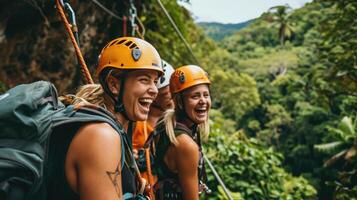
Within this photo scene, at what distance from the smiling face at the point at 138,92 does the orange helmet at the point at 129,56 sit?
1.6 inches

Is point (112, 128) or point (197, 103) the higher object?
point (112, 128)

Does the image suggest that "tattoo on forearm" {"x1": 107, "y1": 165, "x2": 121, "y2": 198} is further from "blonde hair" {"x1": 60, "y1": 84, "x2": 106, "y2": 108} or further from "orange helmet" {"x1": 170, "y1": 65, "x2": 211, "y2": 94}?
"orange helmet" {"x1": 170, "y1": 65, "x2": 211, "y2": 94}

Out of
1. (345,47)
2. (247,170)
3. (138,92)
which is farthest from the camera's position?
(247,170)

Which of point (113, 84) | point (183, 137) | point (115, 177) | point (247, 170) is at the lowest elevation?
point (247, 170)

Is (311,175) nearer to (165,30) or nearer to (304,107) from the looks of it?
(304,107)

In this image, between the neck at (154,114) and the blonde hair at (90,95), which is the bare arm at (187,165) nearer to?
the blonde hair at (90,95)

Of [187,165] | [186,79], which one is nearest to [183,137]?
[187,165]

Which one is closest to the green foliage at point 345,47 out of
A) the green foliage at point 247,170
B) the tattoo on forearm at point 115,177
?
the green foliage at point 247,170

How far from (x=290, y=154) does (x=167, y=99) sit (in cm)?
3271

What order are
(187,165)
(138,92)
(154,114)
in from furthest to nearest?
(154,114), (187,165), (138,92)

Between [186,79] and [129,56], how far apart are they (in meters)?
1.09

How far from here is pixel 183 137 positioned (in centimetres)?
258

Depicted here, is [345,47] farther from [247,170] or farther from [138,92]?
[138,92]

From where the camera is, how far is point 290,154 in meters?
34.4
